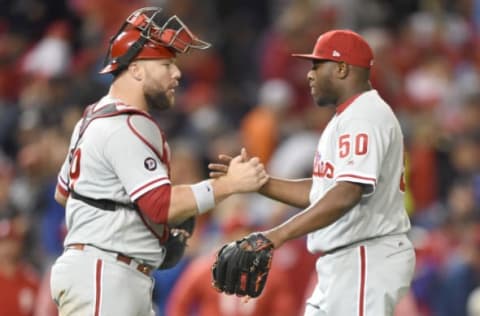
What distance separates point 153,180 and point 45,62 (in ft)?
26.0

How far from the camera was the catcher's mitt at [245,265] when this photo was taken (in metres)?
6.47

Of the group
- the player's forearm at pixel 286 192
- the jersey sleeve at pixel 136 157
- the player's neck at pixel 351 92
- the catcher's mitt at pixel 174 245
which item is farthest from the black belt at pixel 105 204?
the player's neck at pixel 351 92

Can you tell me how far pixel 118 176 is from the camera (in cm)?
658

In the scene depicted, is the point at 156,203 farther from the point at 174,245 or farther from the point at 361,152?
the point at 361,152

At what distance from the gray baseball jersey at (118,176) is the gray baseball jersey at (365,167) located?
767 mm

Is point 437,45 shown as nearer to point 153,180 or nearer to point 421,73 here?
point 421,73

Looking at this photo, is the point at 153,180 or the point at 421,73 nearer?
the point at 153,180

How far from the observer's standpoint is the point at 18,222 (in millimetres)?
9984

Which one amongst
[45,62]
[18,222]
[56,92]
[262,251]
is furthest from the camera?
[45,62]

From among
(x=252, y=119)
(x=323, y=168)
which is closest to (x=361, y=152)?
(x=323, y=168)

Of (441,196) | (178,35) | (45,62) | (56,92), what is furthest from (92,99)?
(178,35)

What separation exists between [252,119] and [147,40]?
6079 mm

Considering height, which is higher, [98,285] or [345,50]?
[345,50]

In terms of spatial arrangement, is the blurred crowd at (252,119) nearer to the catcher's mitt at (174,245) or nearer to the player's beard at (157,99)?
the catcher's mitt at (174,245)
